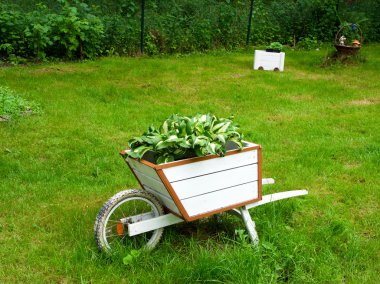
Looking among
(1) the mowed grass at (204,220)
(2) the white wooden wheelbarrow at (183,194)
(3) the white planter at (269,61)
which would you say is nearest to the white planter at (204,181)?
(2) the white wooden wheelbarrow at (183,194)

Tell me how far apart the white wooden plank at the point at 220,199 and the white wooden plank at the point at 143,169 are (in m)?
0.24

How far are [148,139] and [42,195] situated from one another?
1.35 m

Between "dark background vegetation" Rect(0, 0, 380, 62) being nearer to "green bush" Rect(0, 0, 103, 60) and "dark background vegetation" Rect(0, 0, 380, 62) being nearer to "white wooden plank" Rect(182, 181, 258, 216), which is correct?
"green bush" Rect(0, 0, 103, 60)

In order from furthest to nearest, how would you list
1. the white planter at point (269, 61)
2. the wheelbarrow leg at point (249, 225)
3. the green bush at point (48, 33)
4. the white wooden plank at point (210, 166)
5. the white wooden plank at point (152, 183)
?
the white planter at point (269, 61) < the green bush at point (48, 33) < the wheelbarrow leg at point (249, 225) < the white wooden plank at point (152, 183) < the white wooden plank at point (210, 166)

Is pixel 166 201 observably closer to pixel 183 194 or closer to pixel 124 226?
→ pixel 183 194

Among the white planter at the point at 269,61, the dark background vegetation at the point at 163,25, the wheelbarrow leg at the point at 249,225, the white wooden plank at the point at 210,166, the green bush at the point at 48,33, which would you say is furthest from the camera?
the white planter at the point at 269,61

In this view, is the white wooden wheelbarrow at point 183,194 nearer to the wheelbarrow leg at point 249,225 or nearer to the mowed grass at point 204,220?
the wheelbarrow leg at point 249,225

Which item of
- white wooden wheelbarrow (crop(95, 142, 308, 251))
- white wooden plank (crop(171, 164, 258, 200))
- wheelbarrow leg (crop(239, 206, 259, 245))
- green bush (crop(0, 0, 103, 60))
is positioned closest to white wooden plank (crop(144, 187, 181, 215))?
white wooden wheelbarrow (crop(95, 142, 308, 251))

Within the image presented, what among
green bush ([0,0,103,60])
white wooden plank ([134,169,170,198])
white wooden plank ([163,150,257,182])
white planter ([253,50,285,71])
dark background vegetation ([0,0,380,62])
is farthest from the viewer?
white planter ([253,50,285,71])

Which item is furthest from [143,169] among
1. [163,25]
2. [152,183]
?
[163,25]

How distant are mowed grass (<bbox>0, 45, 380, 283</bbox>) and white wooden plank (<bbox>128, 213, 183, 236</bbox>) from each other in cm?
16

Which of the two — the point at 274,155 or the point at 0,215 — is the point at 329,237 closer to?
the point at 274,155

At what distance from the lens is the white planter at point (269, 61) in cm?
990

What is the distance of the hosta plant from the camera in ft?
10.3
